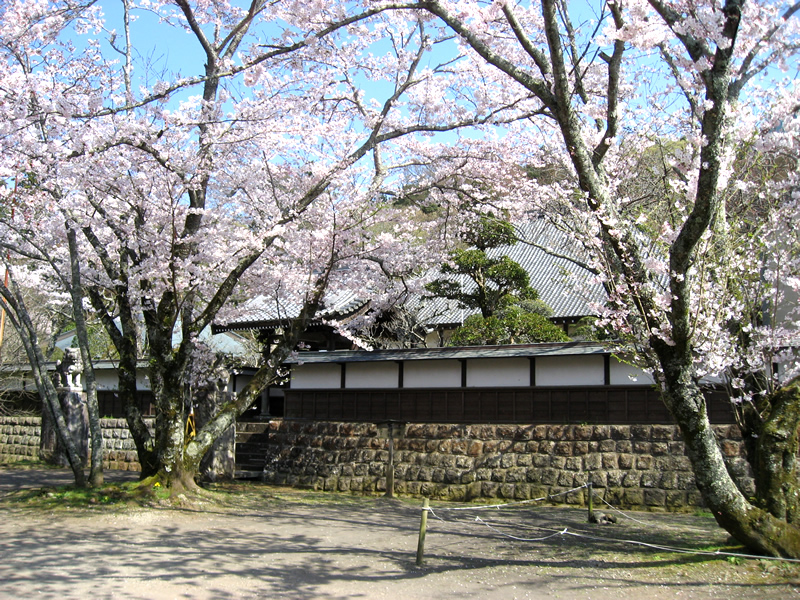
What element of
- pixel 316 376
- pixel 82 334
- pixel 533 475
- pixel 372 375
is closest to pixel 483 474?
pixel 533 475

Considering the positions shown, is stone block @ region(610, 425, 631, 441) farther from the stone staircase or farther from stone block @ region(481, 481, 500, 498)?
the stone staircase

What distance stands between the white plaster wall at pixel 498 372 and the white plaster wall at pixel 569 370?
28 cm

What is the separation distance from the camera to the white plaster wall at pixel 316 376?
48.1 ft

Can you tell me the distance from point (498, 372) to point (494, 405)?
718 millimetres

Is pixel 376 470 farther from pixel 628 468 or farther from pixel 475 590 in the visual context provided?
pixel 475 590

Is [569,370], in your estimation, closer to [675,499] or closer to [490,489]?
[490,489]

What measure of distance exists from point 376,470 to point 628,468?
4770mm

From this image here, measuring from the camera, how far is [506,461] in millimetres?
12016

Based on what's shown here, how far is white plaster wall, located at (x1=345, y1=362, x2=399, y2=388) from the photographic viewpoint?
14.0m

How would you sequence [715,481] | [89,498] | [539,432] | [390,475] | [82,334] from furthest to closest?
[390,475], [539,432], [82,334], [89,498], [715,481]

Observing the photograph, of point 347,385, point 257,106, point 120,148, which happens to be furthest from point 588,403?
point 120,148

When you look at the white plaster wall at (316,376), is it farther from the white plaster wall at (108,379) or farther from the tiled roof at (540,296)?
the white plaster wall at (108,379)

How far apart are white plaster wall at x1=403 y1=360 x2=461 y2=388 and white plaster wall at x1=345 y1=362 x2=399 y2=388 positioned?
293mm

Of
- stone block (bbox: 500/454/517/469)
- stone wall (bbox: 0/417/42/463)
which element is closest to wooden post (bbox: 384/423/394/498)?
stone block (bbox: 500/454/517/469)
